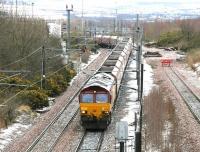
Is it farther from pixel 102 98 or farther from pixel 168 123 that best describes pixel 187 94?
pixel 102 98

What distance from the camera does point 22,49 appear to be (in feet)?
129

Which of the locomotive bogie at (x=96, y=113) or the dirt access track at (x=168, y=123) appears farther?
the locomotive bogie at (x=96, y=113)

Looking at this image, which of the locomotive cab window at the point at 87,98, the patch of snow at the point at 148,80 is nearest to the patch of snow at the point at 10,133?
the locomotive cab window at the point at 87,98

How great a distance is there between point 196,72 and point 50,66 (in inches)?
806

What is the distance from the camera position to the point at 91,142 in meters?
24.1

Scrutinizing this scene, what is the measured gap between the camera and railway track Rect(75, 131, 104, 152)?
22.8 metres

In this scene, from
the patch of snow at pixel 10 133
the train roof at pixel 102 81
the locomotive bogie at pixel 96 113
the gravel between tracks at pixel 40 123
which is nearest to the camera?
the gravel between tracks at pixel 40 123

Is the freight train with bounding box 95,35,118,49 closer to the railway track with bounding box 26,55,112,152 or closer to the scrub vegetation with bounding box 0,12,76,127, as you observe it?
the scrub vegetation with bounding box 0,12,76,127

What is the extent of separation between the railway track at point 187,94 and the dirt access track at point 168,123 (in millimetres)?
335

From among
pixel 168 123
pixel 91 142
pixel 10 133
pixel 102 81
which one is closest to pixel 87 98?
pixel 102 81

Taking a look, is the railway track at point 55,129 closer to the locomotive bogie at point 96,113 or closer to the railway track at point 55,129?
the railway track at point 55,129

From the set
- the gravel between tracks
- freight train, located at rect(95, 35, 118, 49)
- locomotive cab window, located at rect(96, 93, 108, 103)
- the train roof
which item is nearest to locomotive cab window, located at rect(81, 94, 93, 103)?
locomotive cab window, located at rect(96, 93, 108, 103)

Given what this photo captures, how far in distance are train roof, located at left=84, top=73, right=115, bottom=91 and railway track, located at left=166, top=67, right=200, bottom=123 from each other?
5.86 meters

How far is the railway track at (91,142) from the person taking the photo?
22.8 meters
